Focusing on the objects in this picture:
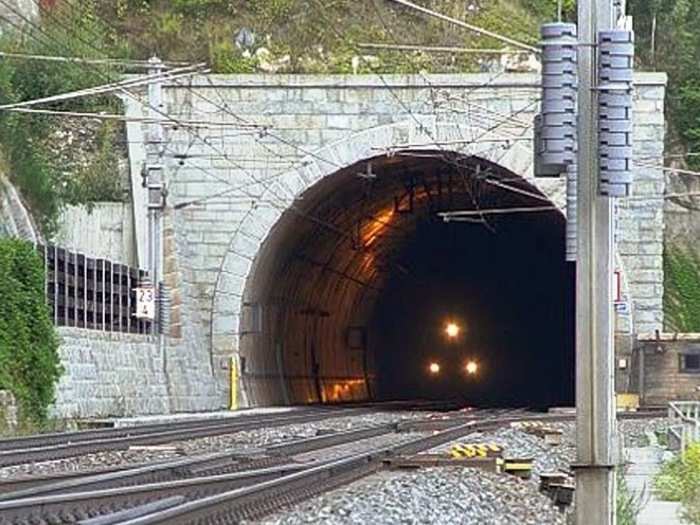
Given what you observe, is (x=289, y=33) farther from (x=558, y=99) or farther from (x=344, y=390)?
(x=558, y=99)

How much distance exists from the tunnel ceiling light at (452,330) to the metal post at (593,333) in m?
48.2

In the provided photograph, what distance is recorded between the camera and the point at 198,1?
144ft

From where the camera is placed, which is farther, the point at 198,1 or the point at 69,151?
the point at 198,1

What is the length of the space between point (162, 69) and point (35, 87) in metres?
2.57

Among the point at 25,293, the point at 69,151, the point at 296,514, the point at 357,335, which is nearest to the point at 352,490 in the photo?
the point at 296,514

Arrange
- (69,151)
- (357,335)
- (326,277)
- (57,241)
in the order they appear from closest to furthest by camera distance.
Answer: (57,241) → (69,151) → (326,277) → (357,335)

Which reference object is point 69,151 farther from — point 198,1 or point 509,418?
point 509,418

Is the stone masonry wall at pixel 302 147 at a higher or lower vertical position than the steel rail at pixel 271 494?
higher

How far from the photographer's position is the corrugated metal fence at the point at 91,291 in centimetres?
3212

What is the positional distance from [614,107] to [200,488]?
6.05 meters

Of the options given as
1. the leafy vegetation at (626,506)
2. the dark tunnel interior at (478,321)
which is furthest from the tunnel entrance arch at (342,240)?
the leafy vegetation at (626,506)

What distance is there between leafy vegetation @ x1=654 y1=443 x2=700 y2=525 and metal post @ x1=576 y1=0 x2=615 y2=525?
3.74 metres

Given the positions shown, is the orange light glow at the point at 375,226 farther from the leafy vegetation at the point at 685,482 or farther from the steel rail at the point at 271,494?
the leafy vegetation at the point at 685,482

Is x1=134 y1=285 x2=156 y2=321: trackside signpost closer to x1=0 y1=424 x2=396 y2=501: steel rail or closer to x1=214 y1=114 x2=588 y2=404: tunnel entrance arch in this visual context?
x1=214 y1=114 x2=588 y2=404: tunnel entrance arch
